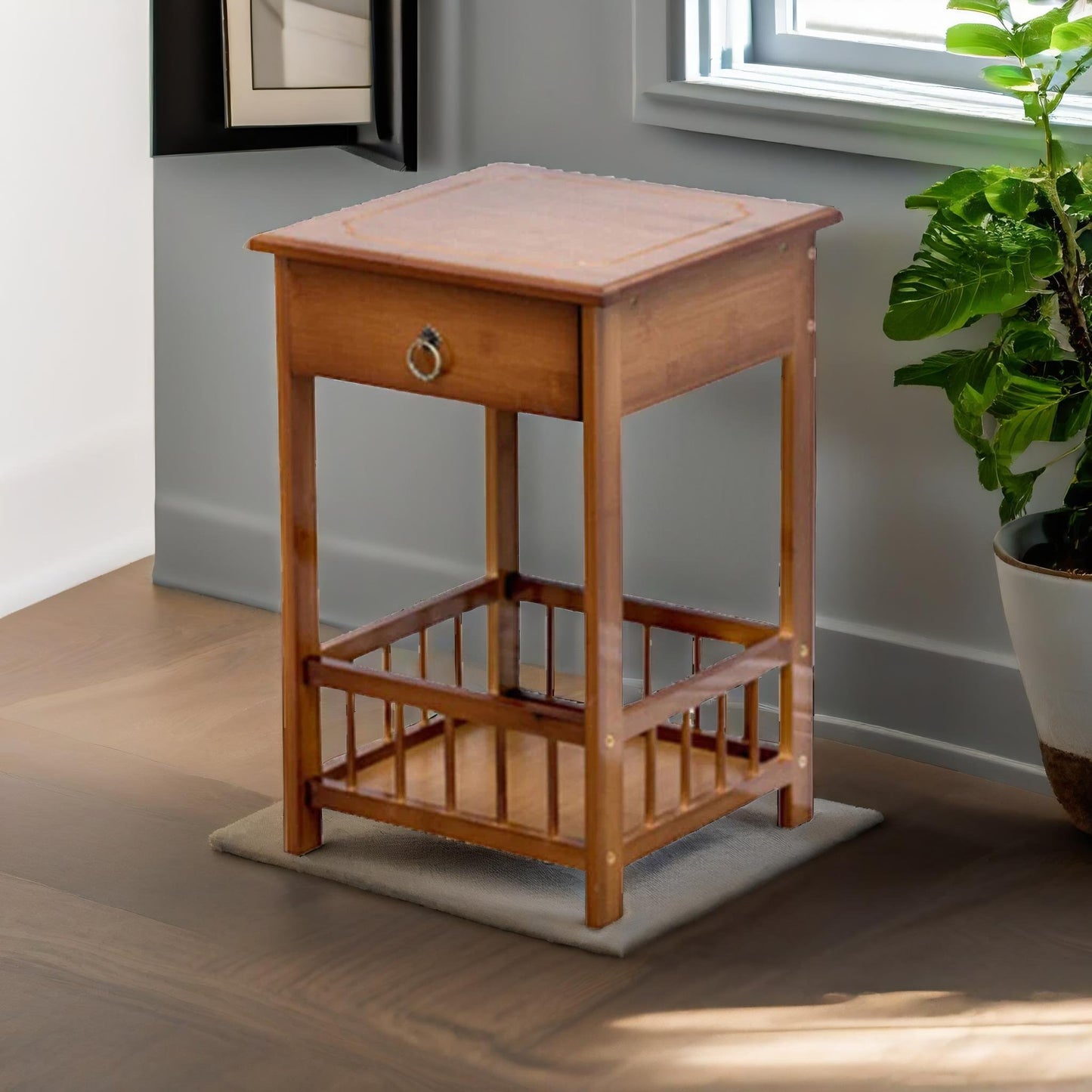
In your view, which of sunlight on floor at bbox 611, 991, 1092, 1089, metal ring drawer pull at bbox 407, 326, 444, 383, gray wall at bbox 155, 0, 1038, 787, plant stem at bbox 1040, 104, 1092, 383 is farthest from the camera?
gray wall at bbox 155, 0, 1038, 787

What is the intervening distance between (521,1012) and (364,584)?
1.36 meters

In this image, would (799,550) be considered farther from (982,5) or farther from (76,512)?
(76,512)

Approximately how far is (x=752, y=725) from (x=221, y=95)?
1387mm

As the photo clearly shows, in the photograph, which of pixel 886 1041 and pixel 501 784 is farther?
pixel 501 784

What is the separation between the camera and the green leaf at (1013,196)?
2598 mm

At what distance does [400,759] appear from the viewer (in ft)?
9.27

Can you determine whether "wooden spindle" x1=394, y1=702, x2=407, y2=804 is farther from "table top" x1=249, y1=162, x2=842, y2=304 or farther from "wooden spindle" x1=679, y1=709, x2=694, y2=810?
"table top" x1=249, y1=162, x2=842, y2=304

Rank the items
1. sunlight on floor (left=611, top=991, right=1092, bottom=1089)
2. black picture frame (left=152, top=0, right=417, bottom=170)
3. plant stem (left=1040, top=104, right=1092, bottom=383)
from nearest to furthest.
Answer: sunlight on floor (left=611, top=991, right=1092, bottom=1089)
plant stem (left=1040, top=104, right=1092, bottom=383)
black picture frame (left=152, top=0, right=417, bottom=170)

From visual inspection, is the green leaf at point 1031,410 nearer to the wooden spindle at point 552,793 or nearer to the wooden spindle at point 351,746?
the wooden spindle at point 552,793

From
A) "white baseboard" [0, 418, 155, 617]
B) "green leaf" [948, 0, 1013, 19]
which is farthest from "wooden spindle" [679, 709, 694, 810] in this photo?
"white baseboard" [0, 418, 155, 617]

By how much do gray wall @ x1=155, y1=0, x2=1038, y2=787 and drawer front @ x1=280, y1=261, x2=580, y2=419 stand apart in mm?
734

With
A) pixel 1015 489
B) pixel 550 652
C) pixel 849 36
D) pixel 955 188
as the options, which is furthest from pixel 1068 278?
pixel 550 652

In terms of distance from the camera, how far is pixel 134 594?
395 cm

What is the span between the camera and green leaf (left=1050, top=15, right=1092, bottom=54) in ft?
8.54
